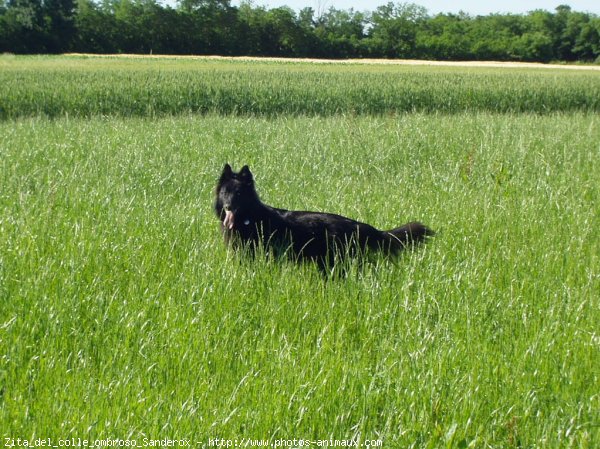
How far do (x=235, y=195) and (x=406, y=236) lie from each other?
4.14ft

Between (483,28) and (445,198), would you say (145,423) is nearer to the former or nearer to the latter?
(445,198)

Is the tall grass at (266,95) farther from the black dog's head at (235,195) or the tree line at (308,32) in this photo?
the tree line at (308,32)

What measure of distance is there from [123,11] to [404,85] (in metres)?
51.9

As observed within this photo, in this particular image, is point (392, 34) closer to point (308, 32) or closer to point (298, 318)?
point (308, 32)

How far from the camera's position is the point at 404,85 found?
20.7 m

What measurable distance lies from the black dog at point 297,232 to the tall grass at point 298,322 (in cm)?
19

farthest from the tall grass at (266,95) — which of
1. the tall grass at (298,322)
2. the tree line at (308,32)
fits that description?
the tree line at (308,32)

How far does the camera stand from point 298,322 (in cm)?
356

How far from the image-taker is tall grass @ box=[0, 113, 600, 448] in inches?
104

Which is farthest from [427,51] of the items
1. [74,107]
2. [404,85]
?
[74,107]

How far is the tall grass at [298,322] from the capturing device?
8.68ft

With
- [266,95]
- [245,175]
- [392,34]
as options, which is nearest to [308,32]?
[392,34]

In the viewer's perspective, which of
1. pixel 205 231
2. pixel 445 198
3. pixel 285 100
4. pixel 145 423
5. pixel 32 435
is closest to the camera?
pixel 32 435

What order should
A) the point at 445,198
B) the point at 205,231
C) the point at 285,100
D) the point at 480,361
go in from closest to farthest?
the point at 480,361
the point at 205,231
the point at 445,198
the point at 285,100
